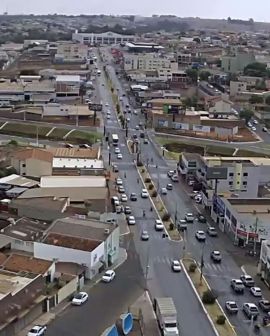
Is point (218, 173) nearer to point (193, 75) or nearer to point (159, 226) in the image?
point (159, 226)

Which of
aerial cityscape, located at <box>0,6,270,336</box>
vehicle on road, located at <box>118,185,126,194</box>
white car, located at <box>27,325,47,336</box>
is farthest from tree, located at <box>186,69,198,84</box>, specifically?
white car, located at <box>27,325,47,336</box>

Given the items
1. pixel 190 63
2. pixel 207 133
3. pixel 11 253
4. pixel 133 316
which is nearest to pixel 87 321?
pixel 133 316

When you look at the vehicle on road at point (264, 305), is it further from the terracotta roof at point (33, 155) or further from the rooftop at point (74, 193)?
the terracotta roof at point (33, 155)

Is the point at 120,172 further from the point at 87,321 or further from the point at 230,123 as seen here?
the point at 87,321

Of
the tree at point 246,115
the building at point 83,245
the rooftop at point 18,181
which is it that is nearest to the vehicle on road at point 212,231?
the building at point 83,245

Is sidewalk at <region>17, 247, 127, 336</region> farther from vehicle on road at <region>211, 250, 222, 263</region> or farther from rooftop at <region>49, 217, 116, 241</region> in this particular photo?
vehicle on road at <region>211, 250, 222, 263</region>

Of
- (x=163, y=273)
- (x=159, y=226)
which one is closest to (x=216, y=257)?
(x=163, y=273)

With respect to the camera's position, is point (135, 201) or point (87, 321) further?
point (135, 201)
